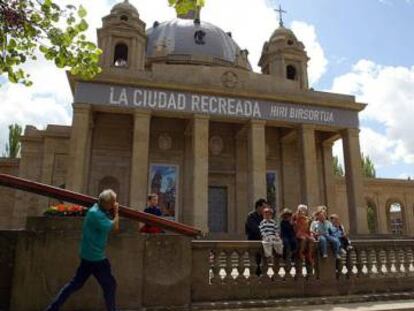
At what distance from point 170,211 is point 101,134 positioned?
6190 mm

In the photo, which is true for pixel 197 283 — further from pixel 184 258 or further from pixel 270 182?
pixel 270 182

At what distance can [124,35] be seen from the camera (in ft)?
86.2

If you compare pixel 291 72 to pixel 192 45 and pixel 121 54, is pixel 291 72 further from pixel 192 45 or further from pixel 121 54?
pixel 121 54

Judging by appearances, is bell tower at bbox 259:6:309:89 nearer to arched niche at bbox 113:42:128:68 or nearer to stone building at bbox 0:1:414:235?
stone building at bbox 0:1:414:235

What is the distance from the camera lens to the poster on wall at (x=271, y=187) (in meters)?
24.1

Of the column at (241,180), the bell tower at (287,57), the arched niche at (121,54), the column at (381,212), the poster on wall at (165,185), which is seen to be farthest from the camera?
the column at (381,212)

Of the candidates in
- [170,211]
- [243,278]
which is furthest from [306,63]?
[243,278]

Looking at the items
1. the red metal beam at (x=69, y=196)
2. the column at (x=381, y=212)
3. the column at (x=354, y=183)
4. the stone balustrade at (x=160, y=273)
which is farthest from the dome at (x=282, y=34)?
the red metal beam at (x=69, y=196)

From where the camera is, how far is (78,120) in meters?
19.4

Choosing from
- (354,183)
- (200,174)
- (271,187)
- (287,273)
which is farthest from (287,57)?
(287,273)

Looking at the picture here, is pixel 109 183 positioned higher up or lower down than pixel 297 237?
higher up

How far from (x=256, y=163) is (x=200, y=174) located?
3.20 m

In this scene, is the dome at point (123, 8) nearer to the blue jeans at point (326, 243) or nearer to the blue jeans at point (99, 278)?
the blue jeans at point (326, 243)

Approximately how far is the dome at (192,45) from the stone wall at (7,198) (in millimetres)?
13633
